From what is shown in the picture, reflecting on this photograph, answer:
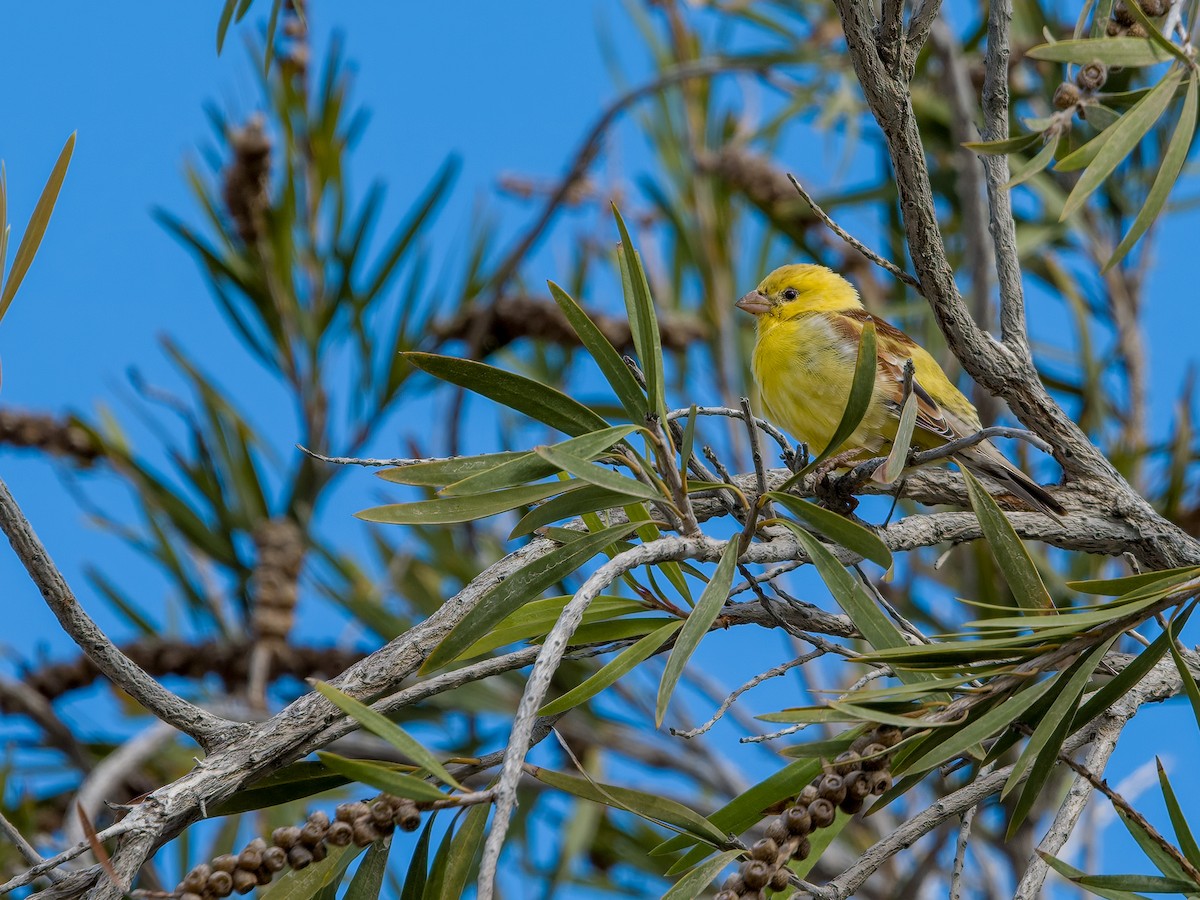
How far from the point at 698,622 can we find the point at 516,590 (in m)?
0.20

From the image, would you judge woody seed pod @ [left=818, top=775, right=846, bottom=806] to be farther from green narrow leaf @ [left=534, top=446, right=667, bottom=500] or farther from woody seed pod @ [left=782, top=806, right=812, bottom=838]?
green narrow leaf @ [left=534, top=446, right=667, bottom=500]

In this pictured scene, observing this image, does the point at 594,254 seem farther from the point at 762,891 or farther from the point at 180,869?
the point at 762,891

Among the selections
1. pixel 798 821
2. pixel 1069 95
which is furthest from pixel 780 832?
pixel 1069 95

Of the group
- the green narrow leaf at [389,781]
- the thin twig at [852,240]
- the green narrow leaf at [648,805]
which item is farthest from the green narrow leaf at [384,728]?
the thin twig at [852,240]

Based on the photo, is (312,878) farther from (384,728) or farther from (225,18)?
(225,18)

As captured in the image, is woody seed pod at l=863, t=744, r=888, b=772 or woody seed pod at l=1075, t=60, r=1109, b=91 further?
woody seed pod at l=1075, t=60, r=1109, b=91

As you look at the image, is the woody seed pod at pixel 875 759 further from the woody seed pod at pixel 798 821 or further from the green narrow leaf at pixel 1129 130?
the green narrow leaf at pixel 1129 130

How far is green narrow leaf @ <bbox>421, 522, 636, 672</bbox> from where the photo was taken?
127 centimetres

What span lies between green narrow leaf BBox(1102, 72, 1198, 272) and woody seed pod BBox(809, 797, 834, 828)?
60cm

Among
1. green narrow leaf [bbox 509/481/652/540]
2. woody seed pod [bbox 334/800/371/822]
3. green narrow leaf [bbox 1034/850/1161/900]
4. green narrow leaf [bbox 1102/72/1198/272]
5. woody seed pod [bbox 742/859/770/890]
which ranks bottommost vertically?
green narrow leaf [bbox 1034/850/1161/900]

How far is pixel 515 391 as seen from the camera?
51.8 inches

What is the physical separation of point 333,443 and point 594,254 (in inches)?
57.7

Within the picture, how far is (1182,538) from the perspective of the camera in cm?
172

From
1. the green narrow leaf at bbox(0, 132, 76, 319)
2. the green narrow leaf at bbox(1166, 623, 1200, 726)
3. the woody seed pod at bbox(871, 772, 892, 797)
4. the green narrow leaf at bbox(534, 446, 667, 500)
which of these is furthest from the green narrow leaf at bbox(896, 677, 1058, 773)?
the green narrow leaf at bbox(0, 132, 76, 319)
